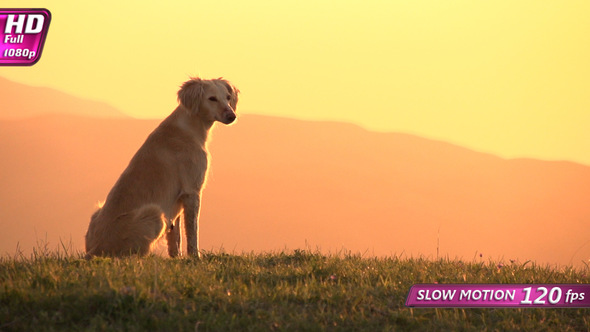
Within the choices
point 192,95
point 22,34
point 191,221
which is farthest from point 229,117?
point 22,34

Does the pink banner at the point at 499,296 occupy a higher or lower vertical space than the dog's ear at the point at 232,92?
lower

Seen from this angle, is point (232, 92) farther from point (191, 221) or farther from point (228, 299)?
point (228, 299)

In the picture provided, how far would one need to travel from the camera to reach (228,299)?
22.2ft

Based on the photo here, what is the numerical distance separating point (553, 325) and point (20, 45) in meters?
9.16

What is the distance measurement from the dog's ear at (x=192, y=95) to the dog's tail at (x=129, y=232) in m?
1.76

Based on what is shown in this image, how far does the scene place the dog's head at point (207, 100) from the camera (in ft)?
33.7

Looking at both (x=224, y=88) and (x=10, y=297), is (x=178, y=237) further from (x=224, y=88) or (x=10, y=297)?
(x=10, y=297)

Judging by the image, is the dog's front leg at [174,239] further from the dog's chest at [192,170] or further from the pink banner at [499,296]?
the pink banner at [499,296]

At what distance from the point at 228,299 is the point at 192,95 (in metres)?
4.29

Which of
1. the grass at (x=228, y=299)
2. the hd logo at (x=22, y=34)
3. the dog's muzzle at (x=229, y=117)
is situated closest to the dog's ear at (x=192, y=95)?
the dog's muzzle at (x=229, y=117)

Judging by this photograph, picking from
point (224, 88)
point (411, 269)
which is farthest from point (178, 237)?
point (411, 269)

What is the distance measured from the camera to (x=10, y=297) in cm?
669

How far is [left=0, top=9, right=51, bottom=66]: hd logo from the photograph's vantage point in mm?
11477

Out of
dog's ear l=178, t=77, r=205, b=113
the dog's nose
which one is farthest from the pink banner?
dog's ear l=178, t=77, r=205, b=113
